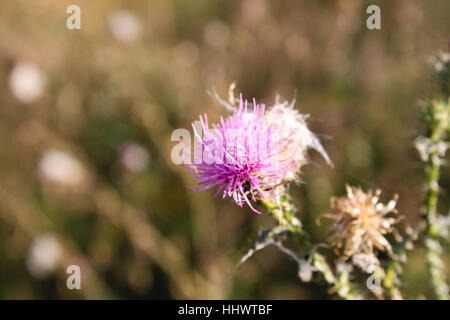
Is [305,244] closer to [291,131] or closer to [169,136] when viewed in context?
[291,131]

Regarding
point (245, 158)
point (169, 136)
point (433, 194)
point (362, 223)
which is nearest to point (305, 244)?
point (362, 223)

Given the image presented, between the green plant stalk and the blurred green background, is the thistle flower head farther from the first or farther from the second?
the blurred green background

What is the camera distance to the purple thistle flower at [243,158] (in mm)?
1765

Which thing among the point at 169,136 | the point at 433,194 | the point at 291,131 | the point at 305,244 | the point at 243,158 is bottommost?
the point at 305,244

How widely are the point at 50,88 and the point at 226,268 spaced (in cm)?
337

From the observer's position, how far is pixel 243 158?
69.5 inches

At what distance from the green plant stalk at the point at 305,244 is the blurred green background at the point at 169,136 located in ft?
5.61

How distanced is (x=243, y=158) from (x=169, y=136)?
2577 mm

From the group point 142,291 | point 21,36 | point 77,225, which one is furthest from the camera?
point 21,36

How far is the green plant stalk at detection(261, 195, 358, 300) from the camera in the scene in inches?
70.5

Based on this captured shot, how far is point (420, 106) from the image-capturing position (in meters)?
2.19
